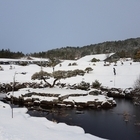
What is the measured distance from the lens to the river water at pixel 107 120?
1071 cm

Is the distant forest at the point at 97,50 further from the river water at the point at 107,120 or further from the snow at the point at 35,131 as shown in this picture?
the snow at the point at 35,131

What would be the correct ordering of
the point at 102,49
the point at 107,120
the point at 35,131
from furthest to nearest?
the point at 102,49 < the point at 107,120 < the point at 35,131

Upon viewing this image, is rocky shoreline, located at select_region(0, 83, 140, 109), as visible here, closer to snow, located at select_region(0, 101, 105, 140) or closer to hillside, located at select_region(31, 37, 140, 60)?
snow, located at select_region(0, 101, 105, 140)

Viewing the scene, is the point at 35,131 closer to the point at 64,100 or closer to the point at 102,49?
the point at 64,100

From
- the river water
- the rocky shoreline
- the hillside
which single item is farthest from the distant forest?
the river water

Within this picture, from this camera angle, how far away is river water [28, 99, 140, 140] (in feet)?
35.2

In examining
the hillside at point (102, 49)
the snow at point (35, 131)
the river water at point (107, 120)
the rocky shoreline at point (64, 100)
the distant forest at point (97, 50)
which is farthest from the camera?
the hillside at point (102, 49)

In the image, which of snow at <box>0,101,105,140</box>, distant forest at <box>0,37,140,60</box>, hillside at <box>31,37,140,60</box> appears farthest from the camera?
hillside at <box>31,37,140,60</box>

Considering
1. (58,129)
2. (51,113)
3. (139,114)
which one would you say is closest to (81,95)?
(51,113)

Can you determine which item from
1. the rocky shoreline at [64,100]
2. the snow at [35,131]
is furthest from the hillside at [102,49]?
the snow at [35,131]

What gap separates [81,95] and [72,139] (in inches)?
409

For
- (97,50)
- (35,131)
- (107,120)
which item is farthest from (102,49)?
(35,131)

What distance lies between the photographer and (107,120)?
1312 cm

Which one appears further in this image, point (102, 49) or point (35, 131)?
point (102, 49)
